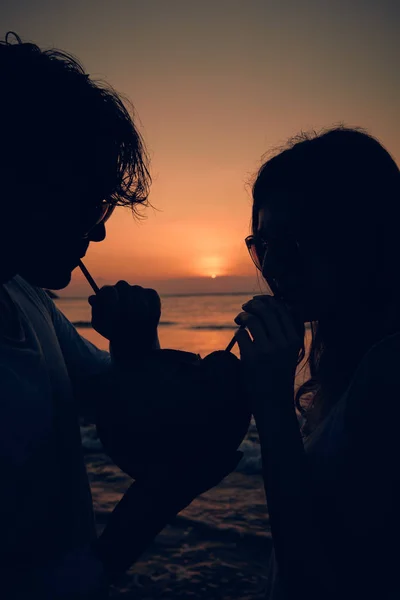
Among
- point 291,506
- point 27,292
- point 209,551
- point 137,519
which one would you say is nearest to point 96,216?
point 27,292

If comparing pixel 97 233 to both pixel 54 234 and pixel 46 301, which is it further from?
pixel 46 301

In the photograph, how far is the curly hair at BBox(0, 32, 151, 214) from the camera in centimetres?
139

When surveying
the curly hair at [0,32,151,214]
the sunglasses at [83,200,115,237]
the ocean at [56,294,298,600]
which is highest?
the curly hair at [0,32,151,214]

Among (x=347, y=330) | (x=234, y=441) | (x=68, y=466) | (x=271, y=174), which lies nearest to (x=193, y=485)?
(x=234, y=441)

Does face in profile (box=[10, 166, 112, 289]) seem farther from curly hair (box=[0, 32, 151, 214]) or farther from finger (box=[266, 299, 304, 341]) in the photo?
finger (box=[266, 299, 304, 341])

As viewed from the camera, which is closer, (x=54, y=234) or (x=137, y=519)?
A: (x=137, y=519)

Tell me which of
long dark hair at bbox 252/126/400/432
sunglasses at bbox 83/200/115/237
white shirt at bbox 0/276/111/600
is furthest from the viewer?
long dark hair at bbox 252/126/400/432

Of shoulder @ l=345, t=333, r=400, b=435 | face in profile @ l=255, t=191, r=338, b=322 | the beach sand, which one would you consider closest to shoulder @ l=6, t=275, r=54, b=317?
face in profile @ l=255, t=191, r=338, b=322

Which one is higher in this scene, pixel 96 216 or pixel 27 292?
pixel 96 216

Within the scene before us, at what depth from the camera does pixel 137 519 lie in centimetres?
118

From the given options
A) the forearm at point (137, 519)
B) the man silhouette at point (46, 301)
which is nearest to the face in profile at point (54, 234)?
the man silhouette at point (46, 301)

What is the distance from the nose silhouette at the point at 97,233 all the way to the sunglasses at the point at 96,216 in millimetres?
10

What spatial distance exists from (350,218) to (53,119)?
0.99 meters

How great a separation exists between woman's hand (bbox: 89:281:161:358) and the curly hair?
1.19ft
